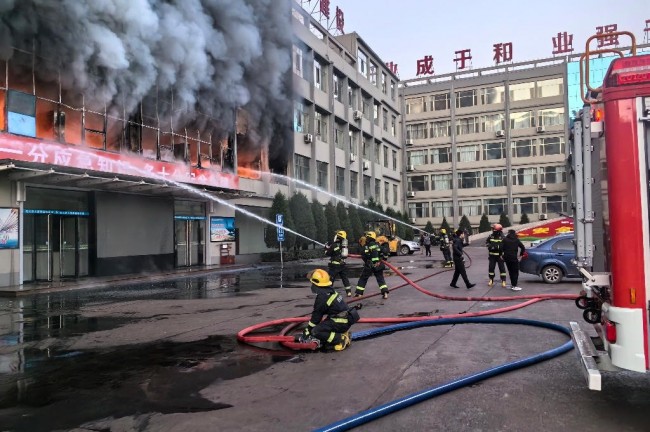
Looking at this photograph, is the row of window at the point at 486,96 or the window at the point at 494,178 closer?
the row of window at the point at 486,96

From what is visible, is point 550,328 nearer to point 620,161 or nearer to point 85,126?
point 620,161

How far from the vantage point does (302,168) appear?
110 feet

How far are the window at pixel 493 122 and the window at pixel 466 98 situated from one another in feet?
7.74

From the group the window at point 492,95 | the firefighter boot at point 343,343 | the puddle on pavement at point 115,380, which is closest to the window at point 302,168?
the puddle on pavement at point 115,380

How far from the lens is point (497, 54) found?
5578 centimetres

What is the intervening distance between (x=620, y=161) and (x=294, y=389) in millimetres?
3432

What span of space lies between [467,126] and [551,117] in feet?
30.1

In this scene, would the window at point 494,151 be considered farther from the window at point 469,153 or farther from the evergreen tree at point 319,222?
the evergreen tree at point 319,222

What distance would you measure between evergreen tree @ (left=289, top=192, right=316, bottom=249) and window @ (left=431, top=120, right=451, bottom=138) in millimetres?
36077

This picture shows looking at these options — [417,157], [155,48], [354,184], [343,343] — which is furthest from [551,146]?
[343,343]

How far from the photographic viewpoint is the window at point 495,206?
5641cm

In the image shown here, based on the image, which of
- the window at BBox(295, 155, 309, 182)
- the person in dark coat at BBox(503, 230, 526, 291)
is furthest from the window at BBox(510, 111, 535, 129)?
the person in dark coat at BBox(503, 230, 526, 291)

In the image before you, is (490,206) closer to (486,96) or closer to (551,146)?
(551,146)

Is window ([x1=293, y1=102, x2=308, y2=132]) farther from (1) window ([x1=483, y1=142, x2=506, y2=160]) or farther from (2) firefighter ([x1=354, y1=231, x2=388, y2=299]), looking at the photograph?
(1) window ([x1=483, y1=142, x2=506, y2=160])
